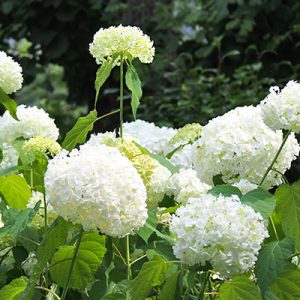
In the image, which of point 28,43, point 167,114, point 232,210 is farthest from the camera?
point 28,43

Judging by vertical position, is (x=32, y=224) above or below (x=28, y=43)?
above

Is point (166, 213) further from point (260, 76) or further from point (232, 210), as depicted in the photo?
point (260, 76)

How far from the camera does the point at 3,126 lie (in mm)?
2684

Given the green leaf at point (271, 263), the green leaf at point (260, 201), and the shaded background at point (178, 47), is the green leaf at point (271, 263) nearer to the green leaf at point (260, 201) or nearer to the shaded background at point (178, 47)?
the green leaf at point (260, 201)

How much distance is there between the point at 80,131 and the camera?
214 centimetres

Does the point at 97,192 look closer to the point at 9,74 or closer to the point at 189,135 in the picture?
the point at 189,135

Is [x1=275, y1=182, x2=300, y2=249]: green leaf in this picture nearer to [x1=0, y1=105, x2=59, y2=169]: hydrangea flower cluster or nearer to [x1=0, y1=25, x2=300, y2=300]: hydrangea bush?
[x1=0, y1=25, x2=300, y2=300]: hydrangea bush

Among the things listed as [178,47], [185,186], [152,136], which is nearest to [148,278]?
[185,186]

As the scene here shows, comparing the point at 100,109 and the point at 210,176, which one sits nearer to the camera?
the point at 210,176

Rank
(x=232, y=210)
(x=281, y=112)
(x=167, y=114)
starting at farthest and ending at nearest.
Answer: (x=167, y=114)
(x=281, y=112)
(x=232, y=210)

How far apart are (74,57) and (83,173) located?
229 inches

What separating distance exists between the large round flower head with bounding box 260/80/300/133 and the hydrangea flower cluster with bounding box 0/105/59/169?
853mm

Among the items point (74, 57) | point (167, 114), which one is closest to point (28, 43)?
point (74, 57)

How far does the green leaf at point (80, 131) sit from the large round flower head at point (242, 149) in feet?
0.89
